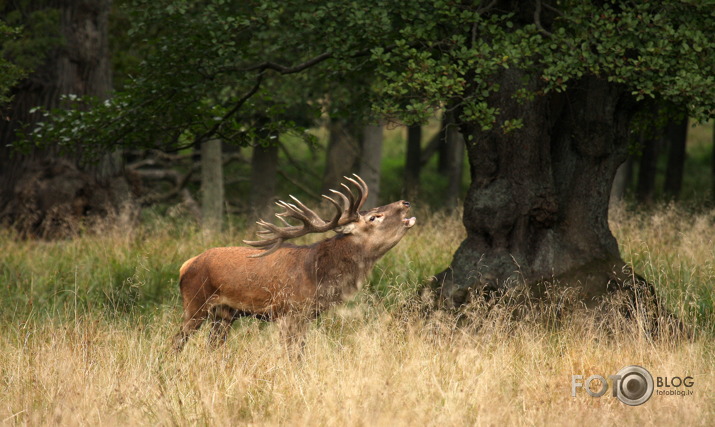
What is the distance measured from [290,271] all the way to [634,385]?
9.78ft

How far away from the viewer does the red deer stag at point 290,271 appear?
6938 mm

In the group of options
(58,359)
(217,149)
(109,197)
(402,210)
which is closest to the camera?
(58,359)

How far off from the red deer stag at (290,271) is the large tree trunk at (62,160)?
6043 mm

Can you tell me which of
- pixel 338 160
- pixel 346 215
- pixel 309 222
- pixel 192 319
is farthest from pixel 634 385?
pixel 338 160

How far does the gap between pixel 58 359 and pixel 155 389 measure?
3.33 ft

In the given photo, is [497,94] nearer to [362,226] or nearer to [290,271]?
[362,226]

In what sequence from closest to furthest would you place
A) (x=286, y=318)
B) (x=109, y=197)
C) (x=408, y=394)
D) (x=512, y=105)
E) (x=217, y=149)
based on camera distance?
(x=408, y=394) → (x=286, y=318) → (x=512, y=105) → (x=109, y=197) → (x=217, y=149)

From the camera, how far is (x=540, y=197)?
8.15m

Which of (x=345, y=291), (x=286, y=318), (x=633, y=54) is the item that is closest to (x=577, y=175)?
(x=633, y=54)

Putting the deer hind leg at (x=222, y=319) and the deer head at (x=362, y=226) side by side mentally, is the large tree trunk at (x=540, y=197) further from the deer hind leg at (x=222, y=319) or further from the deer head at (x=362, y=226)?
the deer hind leg at (x=222, y=319)

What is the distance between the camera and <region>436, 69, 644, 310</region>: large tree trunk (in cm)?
808

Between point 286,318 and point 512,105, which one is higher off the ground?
point 512,105

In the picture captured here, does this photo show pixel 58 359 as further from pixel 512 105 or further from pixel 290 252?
pixel 512 105

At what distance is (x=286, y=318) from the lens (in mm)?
6852
